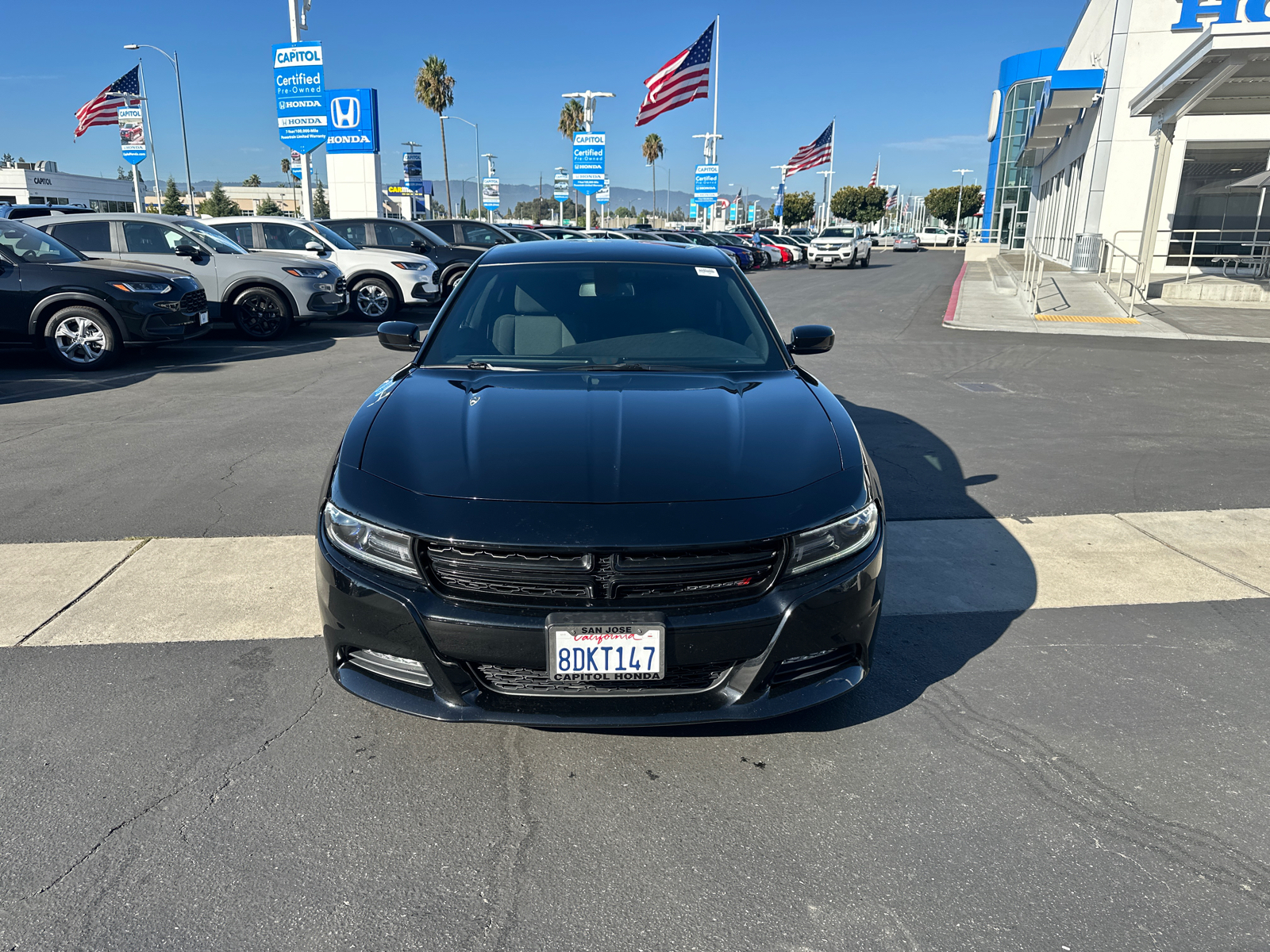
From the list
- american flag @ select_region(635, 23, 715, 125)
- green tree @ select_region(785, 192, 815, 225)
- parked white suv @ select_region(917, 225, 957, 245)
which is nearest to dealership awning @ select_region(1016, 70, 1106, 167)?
american flag @ select_region(635, 23, 715, 125)

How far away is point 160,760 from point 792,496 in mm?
2242

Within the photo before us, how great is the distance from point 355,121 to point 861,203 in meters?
97.9

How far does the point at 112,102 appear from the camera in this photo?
3206 cm

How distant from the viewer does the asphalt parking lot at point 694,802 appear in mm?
2324

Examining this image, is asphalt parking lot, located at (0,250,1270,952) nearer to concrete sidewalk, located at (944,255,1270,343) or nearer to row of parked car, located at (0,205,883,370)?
row of parked car, located at (0,205,883,370)

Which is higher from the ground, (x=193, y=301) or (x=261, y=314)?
(x=193, y=301)

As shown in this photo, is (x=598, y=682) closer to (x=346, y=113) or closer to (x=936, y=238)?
(x=346, y=113)

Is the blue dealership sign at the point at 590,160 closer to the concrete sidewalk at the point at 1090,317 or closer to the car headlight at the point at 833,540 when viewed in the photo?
the concrete sidewalk at the point at 1090,317

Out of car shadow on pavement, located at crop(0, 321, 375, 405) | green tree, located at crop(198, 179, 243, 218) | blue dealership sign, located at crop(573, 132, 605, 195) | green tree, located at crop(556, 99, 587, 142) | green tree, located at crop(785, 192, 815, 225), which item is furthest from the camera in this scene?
green tree, located at crop(785, 192, 815, 225)

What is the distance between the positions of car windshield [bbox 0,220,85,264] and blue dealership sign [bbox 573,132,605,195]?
30.4 metres

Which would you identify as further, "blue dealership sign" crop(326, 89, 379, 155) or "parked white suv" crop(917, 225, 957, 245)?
"parked white suv" crop(917, 225, 957, 245)

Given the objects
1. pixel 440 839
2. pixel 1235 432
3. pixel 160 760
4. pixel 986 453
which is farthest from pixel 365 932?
pixel 1235 432

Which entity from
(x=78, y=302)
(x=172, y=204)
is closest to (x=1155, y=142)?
(x=78, y=302)

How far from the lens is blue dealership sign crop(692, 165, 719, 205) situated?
167 feet
